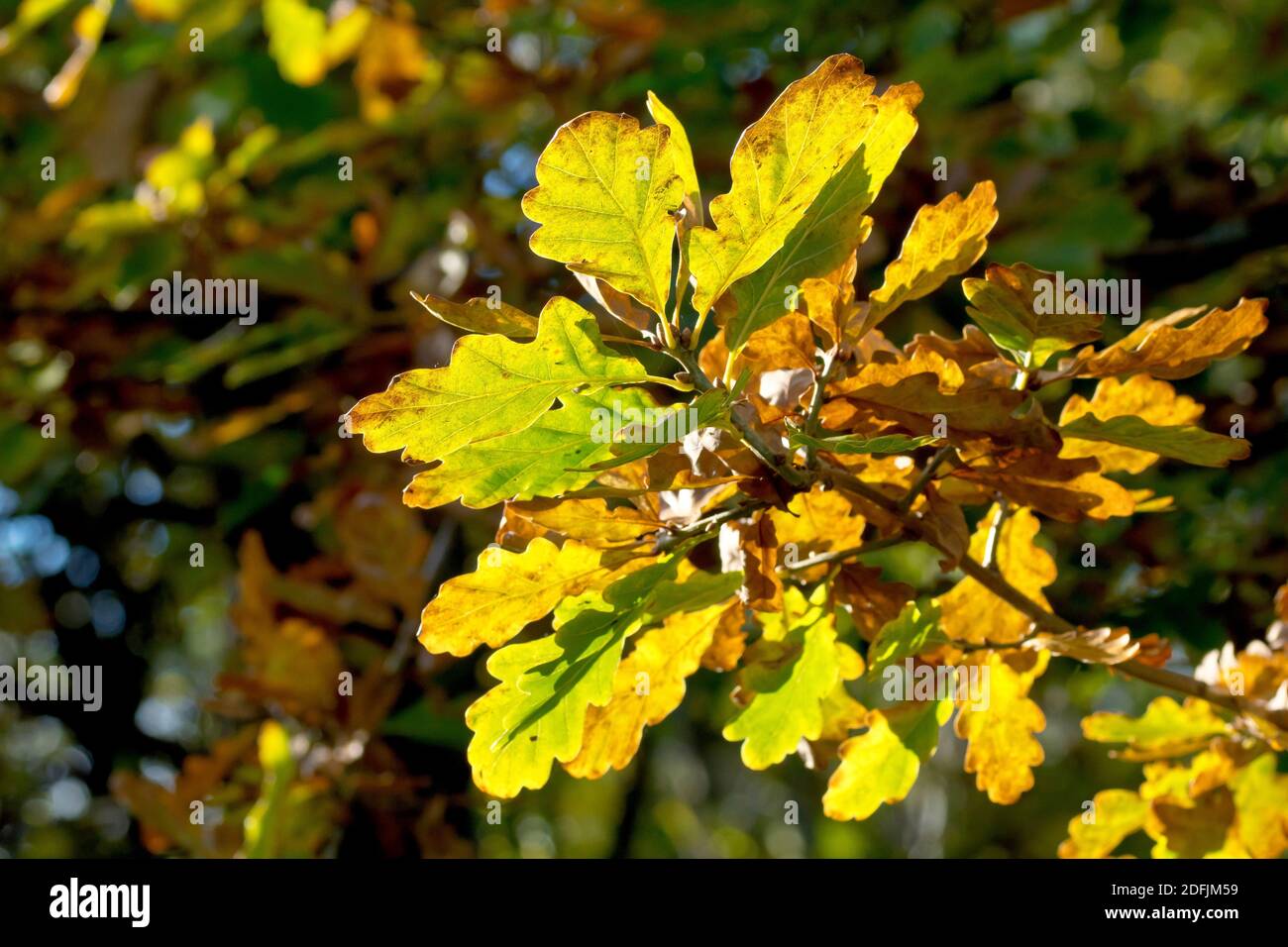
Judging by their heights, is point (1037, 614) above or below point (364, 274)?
below

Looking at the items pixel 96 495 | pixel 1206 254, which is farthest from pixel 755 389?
A: pixel 96 495

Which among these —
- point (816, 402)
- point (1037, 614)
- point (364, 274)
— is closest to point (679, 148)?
point (816, 402)

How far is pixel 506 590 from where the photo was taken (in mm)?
816

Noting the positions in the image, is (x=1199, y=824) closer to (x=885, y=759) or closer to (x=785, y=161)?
(x=885, y=759)

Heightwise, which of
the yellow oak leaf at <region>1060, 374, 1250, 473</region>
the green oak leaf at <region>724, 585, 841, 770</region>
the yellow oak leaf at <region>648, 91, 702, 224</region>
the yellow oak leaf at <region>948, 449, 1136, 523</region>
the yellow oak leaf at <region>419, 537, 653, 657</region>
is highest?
the yellow oak leaf at <region>648, 91, 702, 224</region>

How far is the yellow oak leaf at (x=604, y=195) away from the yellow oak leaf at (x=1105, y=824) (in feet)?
2.21

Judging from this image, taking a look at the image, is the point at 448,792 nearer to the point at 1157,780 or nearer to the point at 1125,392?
the point at 1157,780

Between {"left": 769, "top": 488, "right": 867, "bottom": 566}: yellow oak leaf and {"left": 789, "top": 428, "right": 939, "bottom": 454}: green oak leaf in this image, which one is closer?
{"left": 789, "top": 428, "right": 939, "bottom": 454}: green oak leaf

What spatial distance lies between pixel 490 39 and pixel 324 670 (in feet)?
3.36

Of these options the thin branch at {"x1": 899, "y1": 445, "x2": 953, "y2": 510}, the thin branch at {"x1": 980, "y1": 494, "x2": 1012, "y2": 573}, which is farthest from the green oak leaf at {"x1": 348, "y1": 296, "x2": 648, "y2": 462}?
the thin branch at {"x1": 980, "y1": 494, "x2": 1012, "y2": 573}

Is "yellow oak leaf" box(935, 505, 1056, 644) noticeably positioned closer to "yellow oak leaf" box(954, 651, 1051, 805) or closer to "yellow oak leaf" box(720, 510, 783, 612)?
"yellow oak leaf" box(954, 651, 1051, 805)

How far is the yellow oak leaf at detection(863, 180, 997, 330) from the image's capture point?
0.78 meters

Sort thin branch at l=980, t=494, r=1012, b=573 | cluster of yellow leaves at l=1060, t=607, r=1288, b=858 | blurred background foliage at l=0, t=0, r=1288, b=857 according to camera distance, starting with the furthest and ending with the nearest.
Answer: blurred background foliage at l=0, t=0, r=1288, b=857, cluster of yellow leaves at l=1060, t=607, r=1288, b=858, thin branch at l=980, t=494, r=1012, b=573

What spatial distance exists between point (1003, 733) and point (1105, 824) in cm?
25
